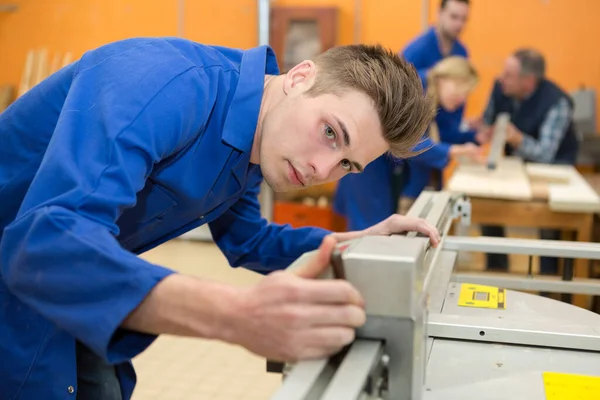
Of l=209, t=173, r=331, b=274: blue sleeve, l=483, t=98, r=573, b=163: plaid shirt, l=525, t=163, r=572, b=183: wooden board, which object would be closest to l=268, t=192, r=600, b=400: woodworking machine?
l=209, t=173, r=331, b=274: blue sleeve

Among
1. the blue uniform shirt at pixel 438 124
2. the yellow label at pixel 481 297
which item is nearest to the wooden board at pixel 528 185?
the blue uniform shirt at pixel 438 124

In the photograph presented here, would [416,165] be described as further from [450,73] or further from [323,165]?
[323,165]

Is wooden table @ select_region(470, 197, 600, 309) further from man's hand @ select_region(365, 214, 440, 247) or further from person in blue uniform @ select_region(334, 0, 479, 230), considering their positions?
man's hand @ select_region(365, 214, 440, 247)

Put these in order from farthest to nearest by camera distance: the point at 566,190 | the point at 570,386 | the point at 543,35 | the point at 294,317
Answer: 1. the point at 543,35
2. the point at 566,190
3. the point at 570,386
4. the point at 294,317

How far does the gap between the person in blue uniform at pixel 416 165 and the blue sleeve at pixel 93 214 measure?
7.19ft

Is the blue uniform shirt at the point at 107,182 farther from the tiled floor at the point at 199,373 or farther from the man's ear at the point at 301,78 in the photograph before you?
the tiled floor at the point at 199,373

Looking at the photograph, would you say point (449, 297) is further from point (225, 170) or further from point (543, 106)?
point (543, 106)

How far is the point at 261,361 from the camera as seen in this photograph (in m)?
3.11

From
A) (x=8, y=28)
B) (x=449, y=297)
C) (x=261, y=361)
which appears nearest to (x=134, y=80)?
(x=449, y=297)

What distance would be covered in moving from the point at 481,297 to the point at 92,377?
79cm

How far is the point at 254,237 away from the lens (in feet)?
5.16

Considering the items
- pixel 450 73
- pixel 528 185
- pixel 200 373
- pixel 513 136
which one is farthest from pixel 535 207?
pixel 200 373

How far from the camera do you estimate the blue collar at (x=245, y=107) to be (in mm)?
1196

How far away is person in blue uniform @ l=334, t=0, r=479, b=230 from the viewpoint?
10.9ft
